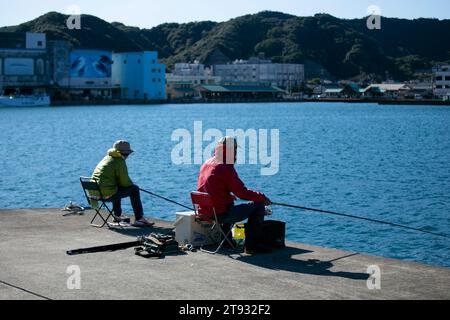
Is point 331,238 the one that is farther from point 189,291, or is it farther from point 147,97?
point 147,97

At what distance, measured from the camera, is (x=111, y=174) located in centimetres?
1207

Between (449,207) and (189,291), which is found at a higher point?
(189,291)

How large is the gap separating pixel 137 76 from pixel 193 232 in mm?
157729

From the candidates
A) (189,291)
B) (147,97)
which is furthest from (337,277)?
(147,97)

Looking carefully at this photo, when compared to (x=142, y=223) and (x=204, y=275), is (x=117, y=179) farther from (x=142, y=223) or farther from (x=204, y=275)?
(x=204, y=275)

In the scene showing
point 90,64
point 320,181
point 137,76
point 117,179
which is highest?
point 90,64

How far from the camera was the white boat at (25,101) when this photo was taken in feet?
478

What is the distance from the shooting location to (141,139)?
6506 cm

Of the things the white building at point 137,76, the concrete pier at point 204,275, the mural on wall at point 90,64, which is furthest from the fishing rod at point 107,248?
the white building at point 137,76

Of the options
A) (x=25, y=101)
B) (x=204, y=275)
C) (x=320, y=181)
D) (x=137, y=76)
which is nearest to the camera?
(x=204, y=275)

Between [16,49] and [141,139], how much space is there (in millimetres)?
92213

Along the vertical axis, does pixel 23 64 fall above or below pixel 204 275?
above

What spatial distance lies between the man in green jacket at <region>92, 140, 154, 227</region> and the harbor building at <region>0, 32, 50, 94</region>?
141417 millimetres

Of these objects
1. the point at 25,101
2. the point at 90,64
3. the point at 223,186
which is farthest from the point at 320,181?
the point at 90,64
